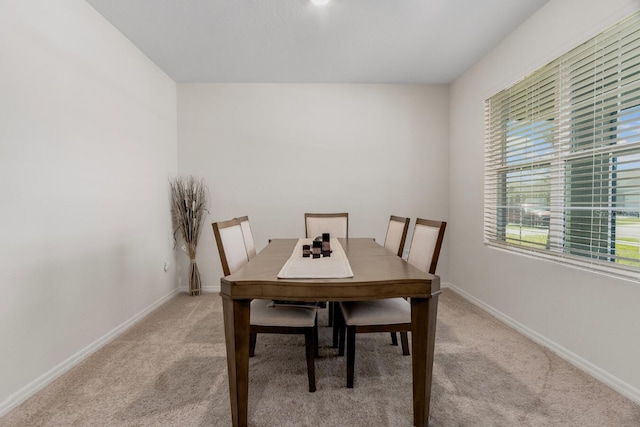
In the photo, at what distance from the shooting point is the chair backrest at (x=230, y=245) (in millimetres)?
1914

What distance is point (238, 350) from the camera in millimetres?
1475

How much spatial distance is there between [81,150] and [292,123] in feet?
7.57

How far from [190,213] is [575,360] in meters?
3.74

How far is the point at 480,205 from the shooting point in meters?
3.42

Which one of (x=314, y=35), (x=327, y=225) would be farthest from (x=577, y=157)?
(x=314, y=35)

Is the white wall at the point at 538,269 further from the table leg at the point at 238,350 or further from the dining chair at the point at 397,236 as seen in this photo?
the table leg at the point at 238,350

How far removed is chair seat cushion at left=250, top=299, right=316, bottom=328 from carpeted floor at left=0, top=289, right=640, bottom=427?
0.41 m

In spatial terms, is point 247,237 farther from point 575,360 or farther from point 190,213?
point 575,360

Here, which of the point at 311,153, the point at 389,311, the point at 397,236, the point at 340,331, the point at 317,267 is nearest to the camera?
the point at 317,267

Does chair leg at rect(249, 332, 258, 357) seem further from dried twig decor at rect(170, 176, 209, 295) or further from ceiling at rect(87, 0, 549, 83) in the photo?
ceiling at rect(87, 0, 549, 83)

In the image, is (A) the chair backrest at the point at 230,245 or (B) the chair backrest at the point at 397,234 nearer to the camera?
(A) the chair backrest at the point at 230,245

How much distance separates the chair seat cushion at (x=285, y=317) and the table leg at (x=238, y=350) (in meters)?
0.32

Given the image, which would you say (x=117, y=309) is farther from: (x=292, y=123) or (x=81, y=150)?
(x=292, y=123)

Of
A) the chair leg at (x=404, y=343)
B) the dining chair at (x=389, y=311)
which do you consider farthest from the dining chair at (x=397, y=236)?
the dining chair at (x=389, y=311)
